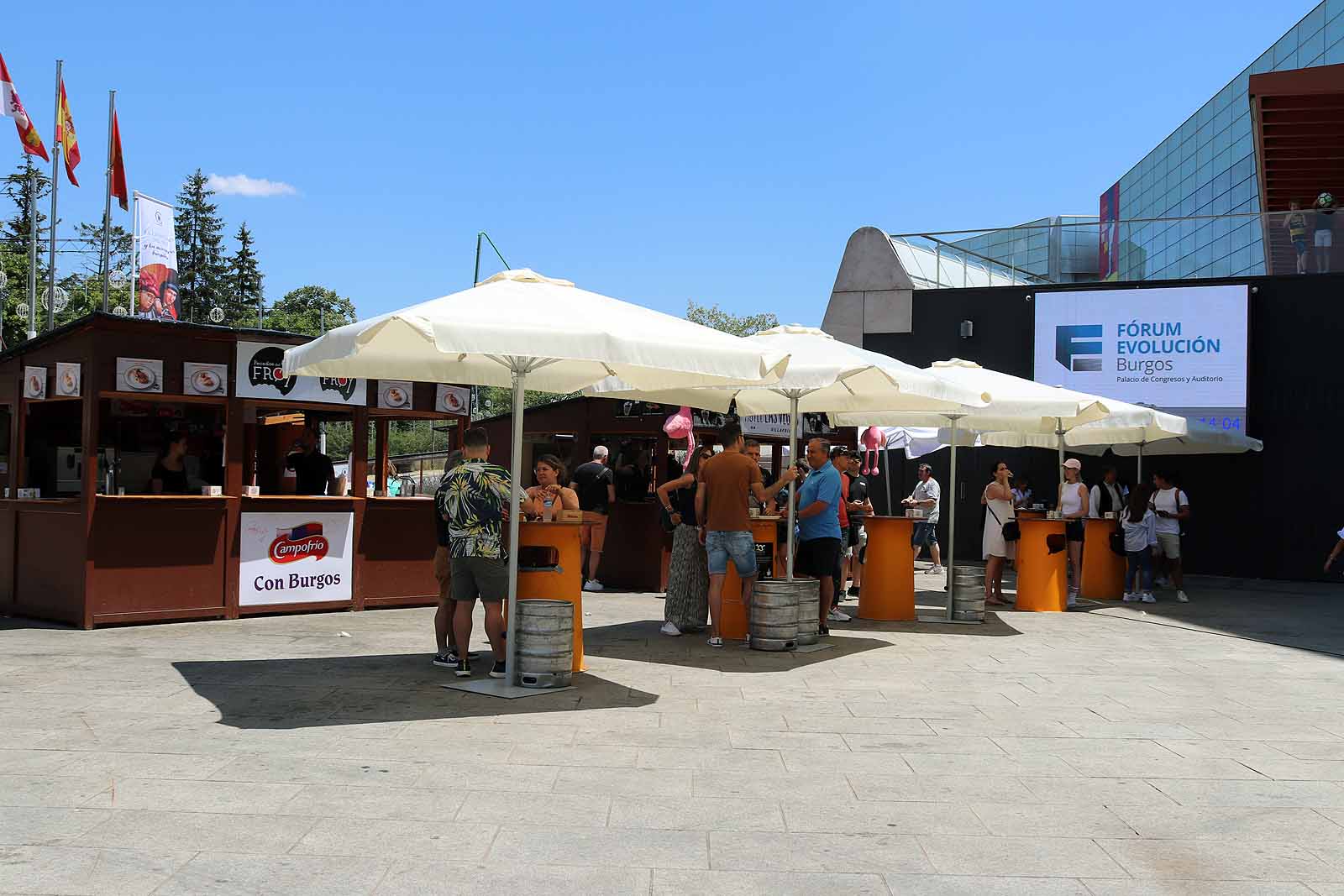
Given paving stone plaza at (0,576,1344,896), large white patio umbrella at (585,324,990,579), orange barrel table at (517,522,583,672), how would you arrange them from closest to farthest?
1. paving stone plaza at (0,576,1344,896)
2. orange barrel table at (517,522,583,672)
3. large white patio umbrella at (585,324,990,579)

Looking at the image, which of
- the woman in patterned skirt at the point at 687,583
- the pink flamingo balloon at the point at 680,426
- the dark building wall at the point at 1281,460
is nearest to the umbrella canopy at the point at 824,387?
the woman in patterned skirt at the point at 687,583

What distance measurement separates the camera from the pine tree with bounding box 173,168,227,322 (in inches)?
3088

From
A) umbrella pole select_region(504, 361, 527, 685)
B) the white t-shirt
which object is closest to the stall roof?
umbrella pole select_region(504, 361, 527, 685)

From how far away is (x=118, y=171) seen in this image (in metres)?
32.9

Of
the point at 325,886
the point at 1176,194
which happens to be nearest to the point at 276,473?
the point at 325,886

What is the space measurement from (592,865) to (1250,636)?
9649 millimetres

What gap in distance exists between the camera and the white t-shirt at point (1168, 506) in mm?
15094

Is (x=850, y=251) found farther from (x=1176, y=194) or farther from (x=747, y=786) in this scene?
(x=1176, y=194)

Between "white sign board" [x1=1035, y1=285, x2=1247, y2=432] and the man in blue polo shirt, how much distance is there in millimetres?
11809

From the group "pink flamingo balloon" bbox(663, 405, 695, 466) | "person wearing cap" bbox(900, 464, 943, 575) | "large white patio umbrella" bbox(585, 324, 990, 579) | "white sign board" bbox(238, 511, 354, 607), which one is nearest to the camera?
"large white patio umbrella" bbox(585, 324, 990, 579)

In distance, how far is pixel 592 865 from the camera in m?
4.16

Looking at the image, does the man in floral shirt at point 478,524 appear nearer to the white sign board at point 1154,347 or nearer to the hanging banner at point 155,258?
the white sign board at point 1154,347

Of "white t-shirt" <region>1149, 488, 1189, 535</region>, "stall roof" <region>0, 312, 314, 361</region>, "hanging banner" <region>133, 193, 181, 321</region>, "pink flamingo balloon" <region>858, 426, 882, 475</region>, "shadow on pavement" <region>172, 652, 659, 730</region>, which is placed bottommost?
"shadow on pavement" <region>172, 652, 659, 730</region>

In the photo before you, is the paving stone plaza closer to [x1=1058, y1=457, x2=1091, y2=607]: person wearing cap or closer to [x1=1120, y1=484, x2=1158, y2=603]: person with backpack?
[x1=1058, y1=457, x2=1091, y2=607]: person wearing cap
